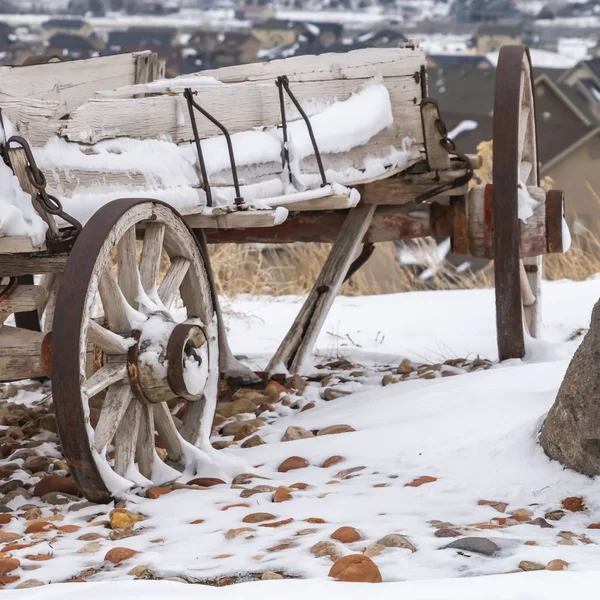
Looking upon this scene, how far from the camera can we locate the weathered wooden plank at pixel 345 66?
4141 millimetres

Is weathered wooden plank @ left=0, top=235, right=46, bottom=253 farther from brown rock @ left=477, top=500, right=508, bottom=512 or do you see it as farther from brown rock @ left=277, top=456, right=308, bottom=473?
brown rock @ left=477, top=500, right=508, bottom=512

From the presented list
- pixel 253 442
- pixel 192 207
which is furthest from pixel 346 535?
pixel 192 207

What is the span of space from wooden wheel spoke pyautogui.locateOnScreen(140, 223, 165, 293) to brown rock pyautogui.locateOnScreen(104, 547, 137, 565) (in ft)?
3.16

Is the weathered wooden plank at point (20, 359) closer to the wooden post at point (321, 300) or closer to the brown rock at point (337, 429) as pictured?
the brown rock at point (337, 429)

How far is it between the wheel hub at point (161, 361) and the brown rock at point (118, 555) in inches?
24.4

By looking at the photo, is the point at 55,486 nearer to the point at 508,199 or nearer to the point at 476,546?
the point at 476,546

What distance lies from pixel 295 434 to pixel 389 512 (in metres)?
0.96

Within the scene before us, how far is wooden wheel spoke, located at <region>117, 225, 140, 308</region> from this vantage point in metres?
2.90

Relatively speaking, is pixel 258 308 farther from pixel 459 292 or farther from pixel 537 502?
pixel 537 502

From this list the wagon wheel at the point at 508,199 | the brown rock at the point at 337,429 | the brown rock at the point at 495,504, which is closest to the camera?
the brown rock at the point at 495,504

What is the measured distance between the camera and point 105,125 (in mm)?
3113

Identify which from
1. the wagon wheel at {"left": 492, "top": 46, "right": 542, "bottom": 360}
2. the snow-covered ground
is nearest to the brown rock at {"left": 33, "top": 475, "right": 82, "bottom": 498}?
the snow-covered ground

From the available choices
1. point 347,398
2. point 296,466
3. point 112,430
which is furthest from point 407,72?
point 112,430

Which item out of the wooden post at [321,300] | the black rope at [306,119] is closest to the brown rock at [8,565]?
the black rope at [306,119]
